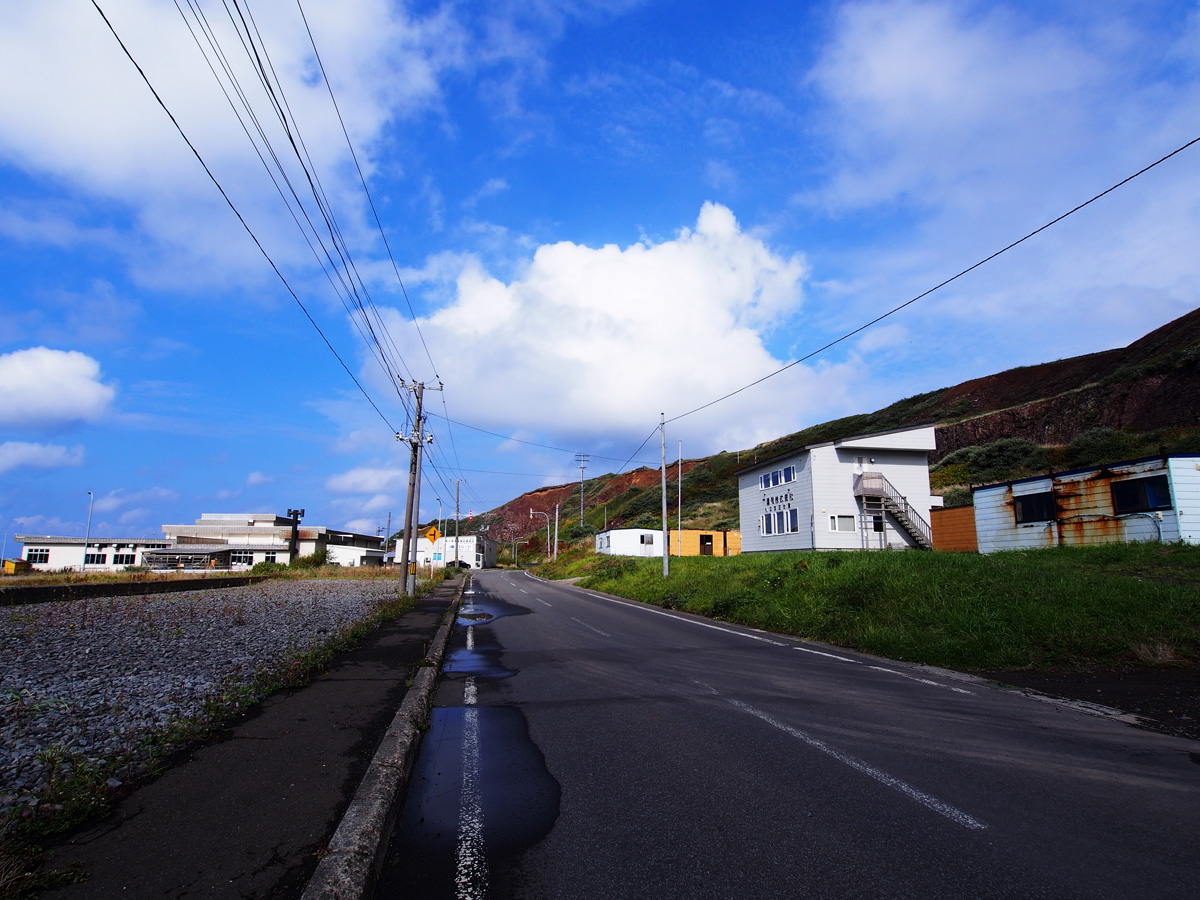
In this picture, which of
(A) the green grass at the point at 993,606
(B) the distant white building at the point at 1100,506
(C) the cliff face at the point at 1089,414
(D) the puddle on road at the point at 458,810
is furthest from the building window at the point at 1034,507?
(C) the cliff face at the point at 1089,414

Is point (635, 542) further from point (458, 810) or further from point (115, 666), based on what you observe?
point (458, 810)

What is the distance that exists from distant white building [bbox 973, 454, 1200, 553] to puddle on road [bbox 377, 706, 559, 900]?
19747mm

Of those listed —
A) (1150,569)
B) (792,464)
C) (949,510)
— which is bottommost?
(1150,569)

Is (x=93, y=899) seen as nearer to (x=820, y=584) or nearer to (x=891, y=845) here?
(x=891, y=845)

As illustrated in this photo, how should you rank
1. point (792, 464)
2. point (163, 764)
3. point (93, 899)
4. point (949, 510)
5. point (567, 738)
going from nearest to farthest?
point (93, 899) < point (163, 764) < point (567, 738) < point (949, 510) < point (792, 464)

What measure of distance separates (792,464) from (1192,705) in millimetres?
30094

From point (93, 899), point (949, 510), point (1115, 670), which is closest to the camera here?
A: point (93, 899)

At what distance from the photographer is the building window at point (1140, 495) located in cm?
1673

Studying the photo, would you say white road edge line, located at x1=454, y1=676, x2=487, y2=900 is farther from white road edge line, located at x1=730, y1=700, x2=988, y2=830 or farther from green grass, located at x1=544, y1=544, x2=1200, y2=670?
green grass, located at x1=544, y1=544, x2=1200, y2=670

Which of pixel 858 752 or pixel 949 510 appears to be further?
pixel 949 510

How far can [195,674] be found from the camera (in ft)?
23.3

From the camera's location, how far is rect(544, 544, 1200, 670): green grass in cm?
901

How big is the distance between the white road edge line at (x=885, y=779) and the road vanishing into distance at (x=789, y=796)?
18 mm

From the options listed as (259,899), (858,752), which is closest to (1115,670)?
(858,752)
